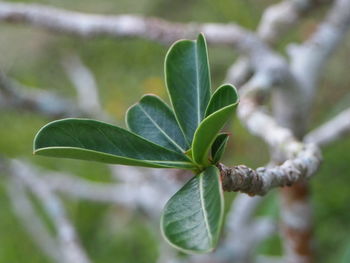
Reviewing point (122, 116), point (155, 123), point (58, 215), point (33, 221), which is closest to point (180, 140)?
point (155, 123)

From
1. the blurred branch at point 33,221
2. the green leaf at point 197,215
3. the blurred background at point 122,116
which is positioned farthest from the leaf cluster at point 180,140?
the blurred branch at point 33,221

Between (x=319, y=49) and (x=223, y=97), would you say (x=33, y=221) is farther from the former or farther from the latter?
(x=223, y=97)

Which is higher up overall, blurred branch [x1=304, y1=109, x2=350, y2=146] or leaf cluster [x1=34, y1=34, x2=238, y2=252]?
blurred branch [x1=304, y1=109, x2=350, y2=146]

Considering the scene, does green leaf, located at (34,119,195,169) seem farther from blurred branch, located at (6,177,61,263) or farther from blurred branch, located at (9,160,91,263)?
blurred branch, located at (6,177,61,263)

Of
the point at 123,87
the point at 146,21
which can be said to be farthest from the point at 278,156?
the point at 123,87

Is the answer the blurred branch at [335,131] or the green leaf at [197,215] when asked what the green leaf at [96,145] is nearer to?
the green leaf at [197,215]

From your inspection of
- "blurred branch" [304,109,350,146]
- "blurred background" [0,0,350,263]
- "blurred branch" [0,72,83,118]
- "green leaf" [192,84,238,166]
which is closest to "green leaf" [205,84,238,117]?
"green leaf" [192,84,238,166]
